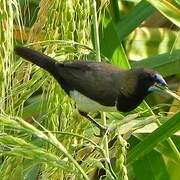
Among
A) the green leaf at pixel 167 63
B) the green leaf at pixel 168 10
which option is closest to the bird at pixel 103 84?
the green leaf at pixel 168 10

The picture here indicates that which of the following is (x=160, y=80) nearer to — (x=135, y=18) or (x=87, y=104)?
(x=87, y=104)

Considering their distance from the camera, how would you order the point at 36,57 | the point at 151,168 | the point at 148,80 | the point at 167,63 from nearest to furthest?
the point at 36,57, the point at 148,80, the point at 151,168, the point at 167,63

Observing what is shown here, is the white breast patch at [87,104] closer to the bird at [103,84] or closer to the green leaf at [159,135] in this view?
the bird at [103,84]

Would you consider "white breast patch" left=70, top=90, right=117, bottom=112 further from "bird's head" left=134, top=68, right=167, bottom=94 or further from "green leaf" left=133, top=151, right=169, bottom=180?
"green leaf" left=133, top=151, right=169, bottom=180

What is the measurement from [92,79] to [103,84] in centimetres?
4

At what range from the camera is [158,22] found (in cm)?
227

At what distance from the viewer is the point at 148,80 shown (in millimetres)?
1274

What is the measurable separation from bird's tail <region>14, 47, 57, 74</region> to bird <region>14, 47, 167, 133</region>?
26 millimetres

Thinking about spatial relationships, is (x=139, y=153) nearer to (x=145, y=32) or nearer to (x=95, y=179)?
(x=95, y=179)

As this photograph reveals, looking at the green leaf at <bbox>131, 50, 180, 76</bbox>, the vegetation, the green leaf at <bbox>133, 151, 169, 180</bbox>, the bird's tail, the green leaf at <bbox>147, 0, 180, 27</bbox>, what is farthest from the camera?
the green leaf at <bbox>131, 50, 180, 76</bbox>

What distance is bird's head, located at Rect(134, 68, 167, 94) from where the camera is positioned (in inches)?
46.9

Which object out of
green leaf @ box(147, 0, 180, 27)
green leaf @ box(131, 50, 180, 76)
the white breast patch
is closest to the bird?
the white breast patch

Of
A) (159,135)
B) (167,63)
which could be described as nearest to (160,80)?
(159,135)

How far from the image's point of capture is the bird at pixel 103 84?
3.97ft
